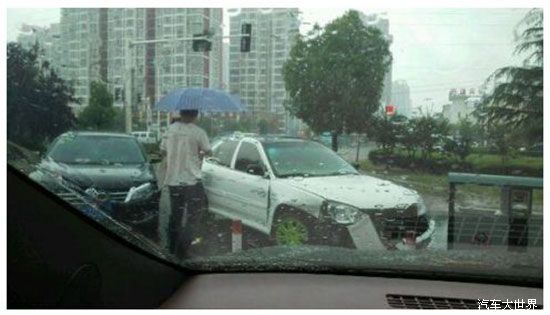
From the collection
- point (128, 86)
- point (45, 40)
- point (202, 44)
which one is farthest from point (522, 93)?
point (45, 40)

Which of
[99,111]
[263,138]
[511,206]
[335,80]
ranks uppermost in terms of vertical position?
[335,80]

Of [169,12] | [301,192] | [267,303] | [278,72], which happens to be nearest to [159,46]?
[169,12]

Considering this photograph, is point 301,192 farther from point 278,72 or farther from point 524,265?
point 524,265

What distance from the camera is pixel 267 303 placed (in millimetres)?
2748

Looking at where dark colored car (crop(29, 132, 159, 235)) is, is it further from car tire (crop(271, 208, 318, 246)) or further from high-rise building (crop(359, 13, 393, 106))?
high-rise building (crop(359, 13, 393, 106))

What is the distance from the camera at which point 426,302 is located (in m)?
2.77

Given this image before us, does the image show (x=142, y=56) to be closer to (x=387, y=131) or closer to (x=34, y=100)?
(x=34, y=100)

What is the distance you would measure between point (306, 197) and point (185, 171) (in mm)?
863

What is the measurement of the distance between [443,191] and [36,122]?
260 centimetres

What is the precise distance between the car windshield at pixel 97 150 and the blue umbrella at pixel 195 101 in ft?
1.09

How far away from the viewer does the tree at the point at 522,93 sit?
360cm

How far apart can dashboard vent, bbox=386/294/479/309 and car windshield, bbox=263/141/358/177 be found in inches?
50.7

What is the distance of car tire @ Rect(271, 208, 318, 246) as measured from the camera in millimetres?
3801

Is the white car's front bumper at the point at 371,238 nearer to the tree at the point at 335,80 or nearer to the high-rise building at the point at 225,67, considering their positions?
the tree at the point at 335,80
